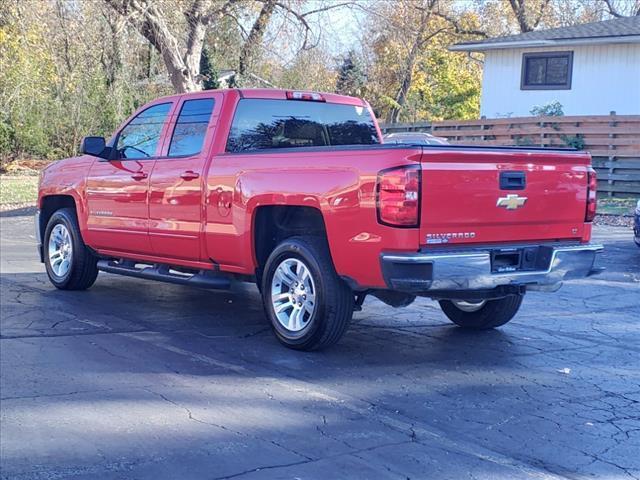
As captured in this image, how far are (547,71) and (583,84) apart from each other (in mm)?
1309

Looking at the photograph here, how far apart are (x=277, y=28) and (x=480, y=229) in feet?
58.2

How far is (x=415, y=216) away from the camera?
18.9 ft

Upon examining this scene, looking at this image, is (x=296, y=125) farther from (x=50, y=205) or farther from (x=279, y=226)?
(x=50, y=205)

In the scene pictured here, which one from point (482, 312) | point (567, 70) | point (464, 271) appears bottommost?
point (482, 312)

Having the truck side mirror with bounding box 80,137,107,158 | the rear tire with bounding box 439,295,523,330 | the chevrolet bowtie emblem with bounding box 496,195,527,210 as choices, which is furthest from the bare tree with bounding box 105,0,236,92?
the chevrolet bowtie emblem with bounding box 496,195,527,210

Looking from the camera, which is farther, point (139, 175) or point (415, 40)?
point (415, 40)

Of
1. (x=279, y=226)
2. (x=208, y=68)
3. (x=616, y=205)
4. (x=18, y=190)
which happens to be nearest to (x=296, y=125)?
(x=279, y=226)

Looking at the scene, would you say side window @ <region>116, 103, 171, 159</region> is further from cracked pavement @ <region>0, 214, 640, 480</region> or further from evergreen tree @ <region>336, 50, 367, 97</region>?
evergreen tree @ <region>336, 50, 367, 97</region>

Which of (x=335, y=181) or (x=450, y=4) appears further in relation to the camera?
(x=450, y=4)

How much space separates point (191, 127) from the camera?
791 centimetres

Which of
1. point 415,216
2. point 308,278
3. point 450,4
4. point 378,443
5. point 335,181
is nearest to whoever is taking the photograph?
point 378,443

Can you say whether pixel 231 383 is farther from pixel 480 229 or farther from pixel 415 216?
pixel 480 229

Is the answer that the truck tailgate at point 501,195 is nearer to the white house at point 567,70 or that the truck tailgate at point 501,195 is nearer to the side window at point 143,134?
the side window at point 143,134

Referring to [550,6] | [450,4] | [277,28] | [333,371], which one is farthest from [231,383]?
[550,6]
